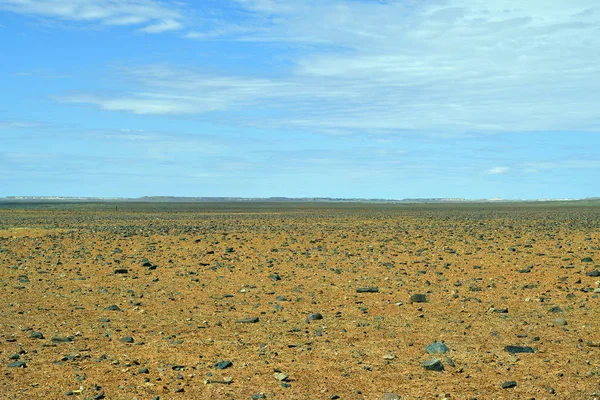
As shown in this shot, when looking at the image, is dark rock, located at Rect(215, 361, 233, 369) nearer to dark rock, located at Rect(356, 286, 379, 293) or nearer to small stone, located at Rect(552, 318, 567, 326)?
small stone, located at Rect(552, 318, 567, 326)

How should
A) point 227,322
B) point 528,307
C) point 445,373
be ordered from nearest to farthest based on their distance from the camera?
1. point 445,373
2. point 227,322
3. point 528,307

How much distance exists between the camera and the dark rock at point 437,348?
1112 centimetres

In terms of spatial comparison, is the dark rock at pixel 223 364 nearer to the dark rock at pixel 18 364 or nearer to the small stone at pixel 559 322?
the dark rock at pixel 18 364

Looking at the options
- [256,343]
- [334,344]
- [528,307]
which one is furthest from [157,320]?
[528,307]

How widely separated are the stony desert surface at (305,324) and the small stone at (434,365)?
2 cm

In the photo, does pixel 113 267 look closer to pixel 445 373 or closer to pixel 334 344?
pixel 334 344

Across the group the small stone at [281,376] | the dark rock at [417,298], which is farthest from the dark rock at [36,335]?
the dark rock at [417,298]

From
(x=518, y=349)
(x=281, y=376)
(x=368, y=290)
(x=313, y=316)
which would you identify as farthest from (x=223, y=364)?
(x=368, y=290)

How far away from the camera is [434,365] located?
10.2 meters

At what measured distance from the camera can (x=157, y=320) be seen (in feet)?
47.0

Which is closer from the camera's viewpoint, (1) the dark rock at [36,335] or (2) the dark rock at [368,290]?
(1) the dark rock at [36,335]

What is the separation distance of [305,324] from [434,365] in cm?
394

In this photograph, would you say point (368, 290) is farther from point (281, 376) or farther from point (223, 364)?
point (281, 376)

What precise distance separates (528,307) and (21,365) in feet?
33.5
